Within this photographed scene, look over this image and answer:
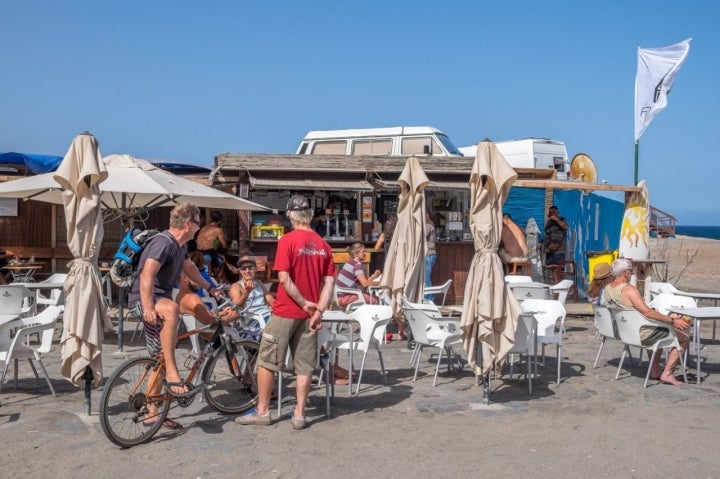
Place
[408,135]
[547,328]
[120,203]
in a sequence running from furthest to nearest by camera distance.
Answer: [408,135] → [120,203] → [547,328]

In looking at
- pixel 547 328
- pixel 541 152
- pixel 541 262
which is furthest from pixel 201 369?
pixel 541 152

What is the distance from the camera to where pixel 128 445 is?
5422 mm

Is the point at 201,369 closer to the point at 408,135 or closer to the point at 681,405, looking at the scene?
the point at 681,405

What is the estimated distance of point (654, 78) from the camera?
15055 millimetres

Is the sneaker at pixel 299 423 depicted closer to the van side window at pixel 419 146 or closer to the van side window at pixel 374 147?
the van side window at pixel 419 146

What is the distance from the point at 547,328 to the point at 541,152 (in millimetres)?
12149

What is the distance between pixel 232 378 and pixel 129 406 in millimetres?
1267

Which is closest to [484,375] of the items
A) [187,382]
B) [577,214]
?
[187,382]

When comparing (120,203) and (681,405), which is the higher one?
(120,203)

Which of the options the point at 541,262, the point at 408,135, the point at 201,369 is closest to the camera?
the point at 201,369

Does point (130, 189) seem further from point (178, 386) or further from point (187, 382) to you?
point (178, 386)

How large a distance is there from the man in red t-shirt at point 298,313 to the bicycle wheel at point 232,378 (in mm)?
369

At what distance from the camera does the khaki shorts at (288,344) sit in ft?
19.5

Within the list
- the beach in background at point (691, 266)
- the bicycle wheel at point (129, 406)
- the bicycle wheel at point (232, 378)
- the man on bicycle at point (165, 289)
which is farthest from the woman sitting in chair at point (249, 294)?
the beach in background at point (691, 266)
